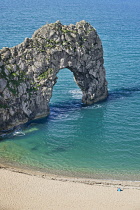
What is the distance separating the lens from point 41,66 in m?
79.9

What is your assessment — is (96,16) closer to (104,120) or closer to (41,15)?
(41,15)

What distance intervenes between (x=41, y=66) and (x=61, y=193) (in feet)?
92.5

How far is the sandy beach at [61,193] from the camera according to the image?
58375 mm

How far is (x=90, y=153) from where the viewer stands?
237 feet

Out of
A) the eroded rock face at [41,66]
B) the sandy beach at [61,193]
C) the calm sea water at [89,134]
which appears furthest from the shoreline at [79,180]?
the eroded rock face at [41,66]

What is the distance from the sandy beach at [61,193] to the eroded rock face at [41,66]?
50.9 ft

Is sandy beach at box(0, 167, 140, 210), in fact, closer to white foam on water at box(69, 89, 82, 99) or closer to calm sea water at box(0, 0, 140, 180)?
calm sea water at box(0, 0, 140, 180)

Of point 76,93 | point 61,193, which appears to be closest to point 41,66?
point 76,93

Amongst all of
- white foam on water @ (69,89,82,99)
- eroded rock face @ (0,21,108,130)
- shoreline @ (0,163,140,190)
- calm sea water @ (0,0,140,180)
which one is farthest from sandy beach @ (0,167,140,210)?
white foam on water @ (69,89,82,99)

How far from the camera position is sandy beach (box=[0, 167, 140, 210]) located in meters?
58.4

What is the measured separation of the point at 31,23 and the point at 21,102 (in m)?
83.4

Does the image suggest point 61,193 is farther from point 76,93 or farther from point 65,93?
point 76,93

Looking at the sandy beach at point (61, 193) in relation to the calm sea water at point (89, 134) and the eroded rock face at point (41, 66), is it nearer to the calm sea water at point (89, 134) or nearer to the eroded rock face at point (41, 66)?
the calm sea water at point (89, 134)

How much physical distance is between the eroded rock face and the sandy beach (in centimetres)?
1551
